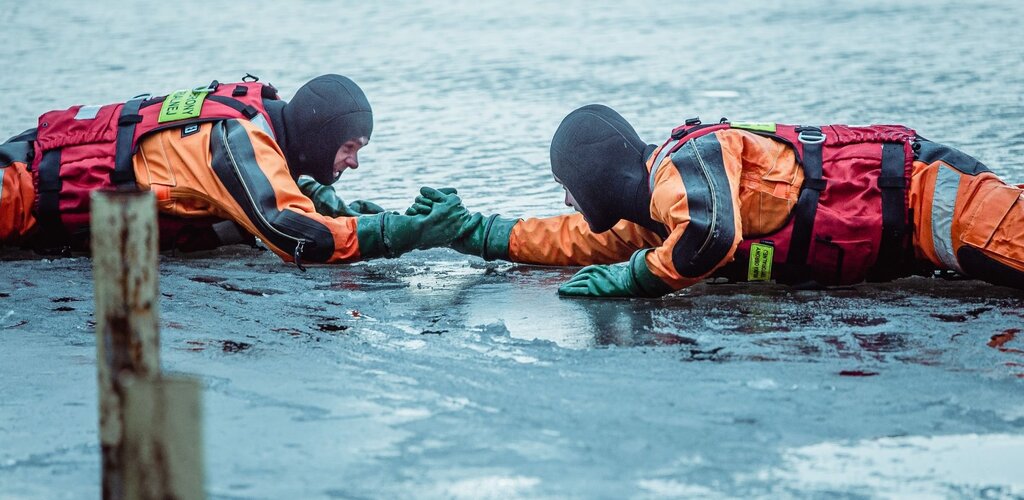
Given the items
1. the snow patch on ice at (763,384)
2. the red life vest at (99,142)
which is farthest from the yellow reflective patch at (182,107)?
the snow patch on ice at (763,384)

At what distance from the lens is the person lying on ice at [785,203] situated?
4.73m

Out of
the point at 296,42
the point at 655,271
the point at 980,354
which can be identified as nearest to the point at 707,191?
the point at 655,271

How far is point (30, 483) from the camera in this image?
337cm

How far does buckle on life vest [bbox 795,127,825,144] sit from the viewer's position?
4.99 metres

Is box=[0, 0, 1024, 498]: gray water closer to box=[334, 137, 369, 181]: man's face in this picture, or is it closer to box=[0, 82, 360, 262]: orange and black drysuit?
Answer: box=[0, 82, 360, 262]: orange and black drysuit

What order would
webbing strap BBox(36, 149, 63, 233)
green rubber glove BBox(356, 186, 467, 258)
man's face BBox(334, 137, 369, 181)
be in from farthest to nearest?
1. man's face BBox(334, 137, 369, 181)
2. webbing strap BBox(36, 149, 63, 233)
3. green rubber glove BBox(356, 186, 467, 258)

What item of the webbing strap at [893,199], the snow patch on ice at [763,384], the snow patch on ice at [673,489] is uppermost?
the webbing strap at [893,199]

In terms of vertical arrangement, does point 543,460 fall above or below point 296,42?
below

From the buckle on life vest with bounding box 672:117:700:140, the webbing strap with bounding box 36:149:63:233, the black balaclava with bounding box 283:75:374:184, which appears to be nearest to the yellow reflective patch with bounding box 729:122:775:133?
the buckle on life vest with bounding box 672:117:700:140

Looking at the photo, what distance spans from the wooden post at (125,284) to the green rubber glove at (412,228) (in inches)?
113

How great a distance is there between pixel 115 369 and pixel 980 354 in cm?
269

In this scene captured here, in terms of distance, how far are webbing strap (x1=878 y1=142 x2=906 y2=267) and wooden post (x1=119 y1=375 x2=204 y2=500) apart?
305 centimetres

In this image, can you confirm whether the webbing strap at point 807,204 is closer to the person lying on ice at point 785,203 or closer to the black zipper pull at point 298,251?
the person lying on ice at point 785,203

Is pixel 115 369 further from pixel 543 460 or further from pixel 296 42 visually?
pixel 296 42
